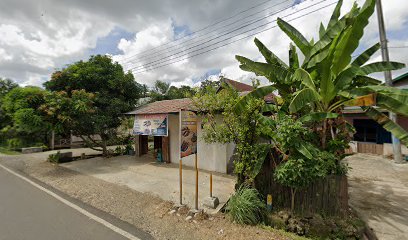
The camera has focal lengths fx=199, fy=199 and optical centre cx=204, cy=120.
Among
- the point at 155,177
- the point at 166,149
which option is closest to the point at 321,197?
the point at 155,177

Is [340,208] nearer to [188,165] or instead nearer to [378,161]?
[188,165]

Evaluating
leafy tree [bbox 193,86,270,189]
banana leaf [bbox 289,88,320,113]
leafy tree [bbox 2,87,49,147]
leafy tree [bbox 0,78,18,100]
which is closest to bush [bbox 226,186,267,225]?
leafy tree [bbox 193,86,270,189]

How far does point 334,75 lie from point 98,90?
13979 millimetres

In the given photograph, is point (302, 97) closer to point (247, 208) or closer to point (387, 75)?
point (247, 208)

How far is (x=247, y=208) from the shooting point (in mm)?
5113

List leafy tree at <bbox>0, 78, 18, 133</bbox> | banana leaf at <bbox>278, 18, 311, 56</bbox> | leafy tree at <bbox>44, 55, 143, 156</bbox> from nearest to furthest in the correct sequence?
1. banana leaf at <bbox>278, 18, 311, 56</bbox>
2. leafy tree at <bbox>44, 55, 143, 156</bbox>
3. leafy tree at <bbox>0, 78, 18, 133</bbox>

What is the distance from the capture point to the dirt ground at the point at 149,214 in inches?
183

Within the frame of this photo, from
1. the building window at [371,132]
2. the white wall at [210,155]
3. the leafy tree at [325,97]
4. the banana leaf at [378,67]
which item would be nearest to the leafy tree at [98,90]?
the white wall at [210,155]

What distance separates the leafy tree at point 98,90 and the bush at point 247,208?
417 inches

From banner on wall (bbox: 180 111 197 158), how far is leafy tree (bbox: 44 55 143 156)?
8683 mm

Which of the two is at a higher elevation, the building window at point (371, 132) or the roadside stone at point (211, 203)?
the building window at point (371, 132)

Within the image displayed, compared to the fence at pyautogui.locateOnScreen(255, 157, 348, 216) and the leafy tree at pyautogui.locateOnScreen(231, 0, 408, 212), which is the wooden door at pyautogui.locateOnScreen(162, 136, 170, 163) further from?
the fence at pyautogui.locateOnScreen(255, 157, 348, 216)

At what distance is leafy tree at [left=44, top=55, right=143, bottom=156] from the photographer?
12.7 meters

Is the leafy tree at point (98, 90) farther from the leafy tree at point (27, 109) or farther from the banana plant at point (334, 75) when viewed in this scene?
A: the banana plant at point (334, 75)
